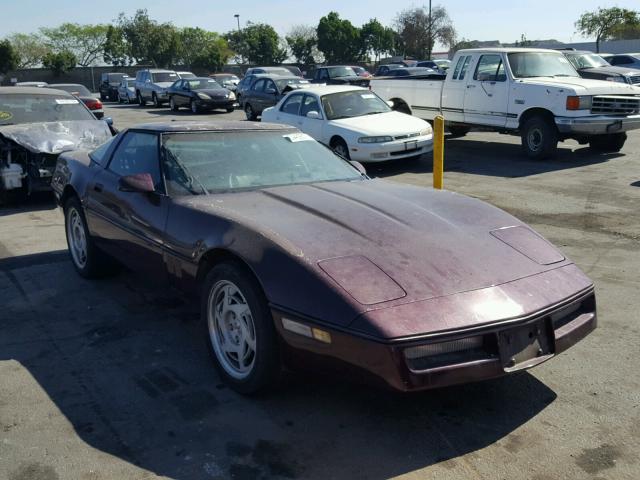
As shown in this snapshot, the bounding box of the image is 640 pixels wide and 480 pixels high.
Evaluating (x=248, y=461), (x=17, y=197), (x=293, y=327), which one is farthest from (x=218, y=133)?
(x=17, y=197)

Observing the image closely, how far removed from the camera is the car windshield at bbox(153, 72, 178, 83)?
31734mm

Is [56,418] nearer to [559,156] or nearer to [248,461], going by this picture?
[248,461]

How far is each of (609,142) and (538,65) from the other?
202 centimetres

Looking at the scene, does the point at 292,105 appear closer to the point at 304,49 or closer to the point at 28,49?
the point at 304,49

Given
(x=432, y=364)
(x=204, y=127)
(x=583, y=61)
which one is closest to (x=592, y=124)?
(x=204, y=127)

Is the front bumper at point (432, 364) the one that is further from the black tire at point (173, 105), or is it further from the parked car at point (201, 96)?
the black tire at point (173, 105)

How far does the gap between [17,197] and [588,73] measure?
630 inches

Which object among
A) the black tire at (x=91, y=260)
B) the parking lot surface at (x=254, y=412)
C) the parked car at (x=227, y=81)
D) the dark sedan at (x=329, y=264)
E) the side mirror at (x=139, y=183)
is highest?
the parked car at (x=227, y=81)

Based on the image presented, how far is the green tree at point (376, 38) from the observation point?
7219cm

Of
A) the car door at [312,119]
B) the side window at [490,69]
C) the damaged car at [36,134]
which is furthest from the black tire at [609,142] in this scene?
the damaged car at [36,134]

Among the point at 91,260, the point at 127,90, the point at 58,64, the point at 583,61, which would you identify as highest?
→ the point at 58,64

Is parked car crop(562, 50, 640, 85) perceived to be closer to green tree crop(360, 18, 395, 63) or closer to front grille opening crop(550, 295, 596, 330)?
front grille opening crop(550, 295, 596, 330)

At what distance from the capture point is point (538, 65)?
13141mm

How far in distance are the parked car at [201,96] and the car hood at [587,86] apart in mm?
16219
